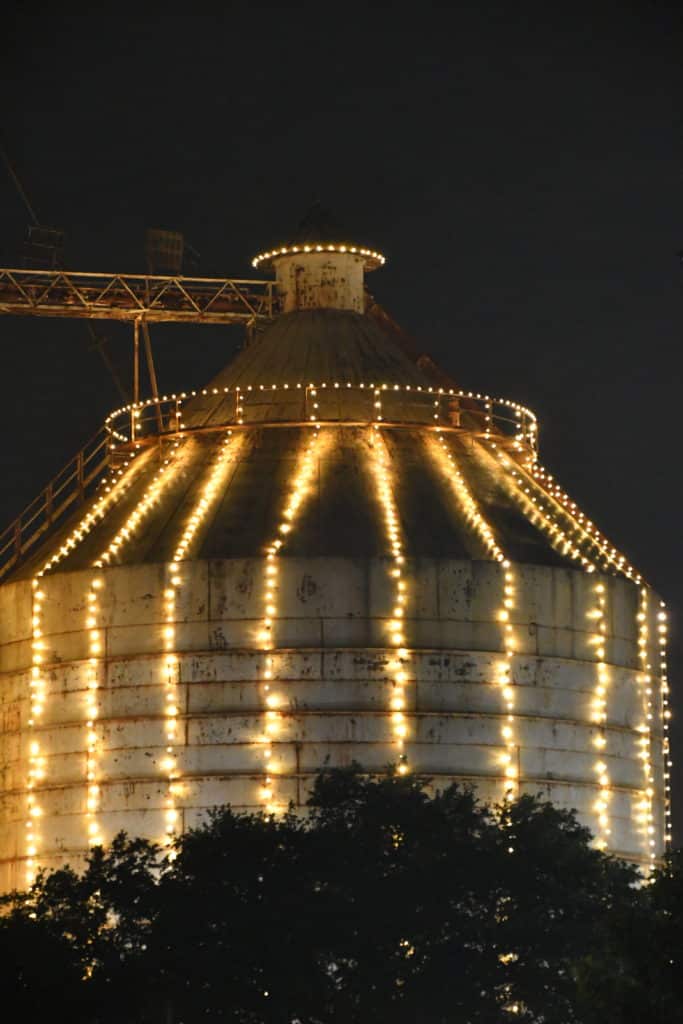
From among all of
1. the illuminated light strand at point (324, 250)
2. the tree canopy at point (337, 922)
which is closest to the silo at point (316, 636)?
the illuminated light strand at point (324, 250)

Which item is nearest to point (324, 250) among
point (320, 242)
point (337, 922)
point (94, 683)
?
point (320, 242)

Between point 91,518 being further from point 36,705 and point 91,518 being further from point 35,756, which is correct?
point 35,756

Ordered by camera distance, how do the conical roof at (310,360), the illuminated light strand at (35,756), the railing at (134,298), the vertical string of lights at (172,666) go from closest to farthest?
the vertical string of lights at (172,666), the illuminated light strand at (35,756), the conical roof at (310,360), the railing at (134,298)

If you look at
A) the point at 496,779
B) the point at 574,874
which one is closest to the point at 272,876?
the point at 574,874

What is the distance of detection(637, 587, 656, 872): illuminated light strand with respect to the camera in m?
78.0

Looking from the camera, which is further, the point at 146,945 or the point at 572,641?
the point at 572,641

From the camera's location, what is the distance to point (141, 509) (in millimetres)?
78812

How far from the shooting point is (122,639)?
7519cm

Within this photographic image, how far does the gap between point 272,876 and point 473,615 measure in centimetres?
1302

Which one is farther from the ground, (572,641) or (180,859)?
(572,641)

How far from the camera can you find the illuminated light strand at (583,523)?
264ft

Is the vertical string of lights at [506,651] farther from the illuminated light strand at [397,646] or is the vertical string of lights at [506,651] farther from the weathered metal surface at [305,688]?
the illuminated light strand at [397,646]

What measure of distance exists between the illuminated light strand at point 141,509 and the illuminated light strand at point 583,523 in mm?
9316

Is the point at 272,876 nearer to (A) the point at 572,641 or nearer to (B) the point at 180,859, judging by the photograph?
(B) the point at 180,859
